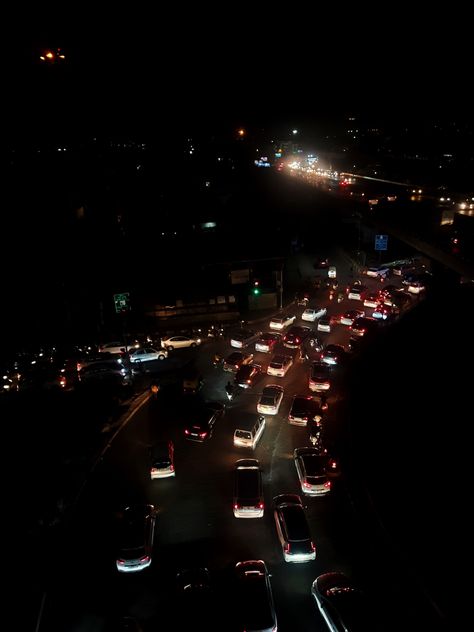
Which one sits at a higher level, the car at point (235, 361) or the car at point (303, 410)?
the car at point (235, 361)

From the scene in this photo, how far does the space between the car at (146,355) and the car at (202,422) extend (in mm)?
7756

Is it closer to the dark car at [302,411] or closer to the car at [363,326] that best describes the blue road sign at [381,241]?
the car at [363,326]

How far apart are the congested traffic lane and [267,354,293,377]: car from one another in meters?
3.53

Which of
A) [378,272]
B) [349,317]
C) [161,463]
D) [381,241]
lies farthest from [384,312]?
[161,463]

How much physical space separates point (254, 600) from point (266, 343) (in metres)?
16.5

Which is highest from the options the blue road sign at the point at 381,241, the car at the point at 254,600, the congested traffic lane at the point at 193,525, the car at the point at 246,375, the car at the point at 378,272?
the blue road sign at the point at 381,241

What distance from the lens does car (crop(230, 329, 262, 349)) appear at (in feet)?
89.1

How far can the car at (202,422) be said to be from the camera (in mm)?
18531

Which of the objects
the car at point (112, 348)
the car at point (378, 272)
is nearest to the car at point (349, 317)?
the car at point (378, 272)

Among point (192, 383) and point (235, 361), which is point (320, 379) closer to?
point (235, 361)

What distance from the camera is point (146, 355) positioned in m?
27.1

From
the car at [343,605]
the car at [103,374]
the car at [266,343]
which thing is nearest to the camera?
the car at [343,605]

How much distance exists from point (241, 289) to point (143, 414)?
17.8 m

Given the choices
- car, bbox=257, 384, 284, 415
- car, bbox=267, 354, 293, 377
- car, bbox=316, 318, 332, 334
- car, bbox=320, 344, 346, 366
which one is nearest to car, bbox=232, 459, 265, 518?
car, bbox=257, 384, 284, 415
